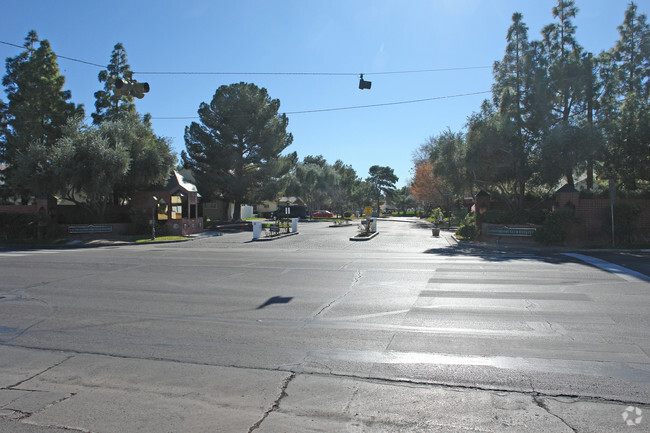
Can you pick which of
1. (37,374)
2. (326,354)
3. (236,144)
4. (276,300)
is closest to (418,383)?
(326,354)

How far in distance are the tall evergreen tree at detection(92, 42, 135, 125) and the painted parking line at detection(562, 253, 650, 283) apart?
34.0m

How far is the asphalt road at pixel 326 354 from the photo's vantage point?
3.84 metres

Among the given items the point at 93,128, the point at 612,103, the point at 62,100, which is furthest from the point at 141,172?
the point at 612,103

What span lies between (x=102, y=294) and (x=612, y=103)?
29566 millimetres

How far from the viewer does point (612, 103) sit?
2595 cm

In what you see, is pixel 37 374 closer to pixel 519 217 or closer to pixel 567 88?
pixel 519 217

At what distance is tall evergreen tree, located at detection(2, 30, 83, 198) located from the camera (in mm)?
29609

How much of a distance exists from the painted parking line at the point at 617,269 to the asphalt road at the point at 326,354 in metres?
0.18

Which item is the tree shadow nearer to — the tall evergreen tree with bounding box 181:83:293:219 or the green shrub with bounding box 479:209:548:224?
the green shrub with bounding box 479:209:548:224

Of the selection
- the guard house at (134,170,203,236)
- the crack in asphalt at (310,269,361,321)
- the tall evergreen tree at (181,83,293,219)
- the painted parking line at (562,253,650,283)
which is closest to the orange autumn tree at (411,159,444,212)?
the tall evergreen tree at (181,83,293,219)

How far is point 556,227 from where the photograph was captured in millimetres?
20688

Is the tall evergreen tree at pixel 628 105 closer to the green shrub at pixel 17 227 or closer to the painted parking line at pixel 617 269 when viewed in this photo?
the painted parking line at pixel 617 269

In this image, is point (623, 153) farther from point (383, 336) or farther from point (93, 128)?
point (93, 128)

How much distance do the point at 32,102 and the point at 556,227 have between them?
34610 millimetres
